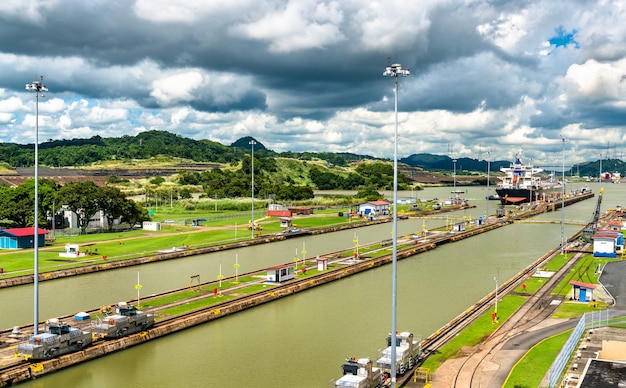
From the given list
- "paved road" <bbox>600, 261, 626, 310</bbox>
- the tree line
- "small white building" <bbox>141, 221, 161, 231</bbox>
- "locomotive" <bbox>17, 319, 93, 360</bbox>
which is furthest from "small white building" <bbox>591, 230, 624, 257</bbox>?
the tree line

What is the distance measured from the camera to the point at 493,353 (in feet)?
92.9

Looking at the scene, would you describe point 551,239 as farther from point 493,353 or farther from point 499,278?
→ point 493,353

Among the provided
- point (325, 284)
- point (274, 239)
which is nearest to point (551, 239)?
point (274, 239)

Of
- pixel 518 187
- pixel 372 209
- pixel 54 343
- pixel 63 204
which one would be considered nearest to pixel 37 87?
pixel 54 343

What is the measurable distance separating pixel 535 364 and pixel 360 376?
928cm

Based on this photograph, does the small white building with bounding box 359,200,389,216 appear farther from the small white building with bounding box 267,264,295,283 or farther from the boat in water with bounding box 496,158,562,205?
the small white building with bounding box 267,264,295,283

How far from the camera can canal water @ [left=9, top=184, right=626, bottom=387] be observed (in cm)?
2769

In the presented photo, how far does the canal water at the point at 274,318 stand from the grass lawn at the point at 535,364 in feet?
24.1

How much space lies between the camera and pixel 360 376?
2286cm

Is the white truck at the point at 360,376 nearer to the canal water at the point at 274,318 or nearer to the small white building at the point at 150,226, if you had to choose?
the canal water at the point at 274,318

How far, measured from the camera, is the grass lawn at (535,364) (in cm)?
2396

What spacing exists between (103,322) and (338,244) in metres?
47.8

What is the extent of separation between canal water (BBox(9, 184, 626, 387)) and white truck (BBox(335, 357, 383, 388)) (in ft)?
9.35

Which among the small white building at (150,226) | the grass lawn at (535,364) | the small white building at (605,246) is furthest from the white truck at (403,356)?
the small white building at (150,226)
